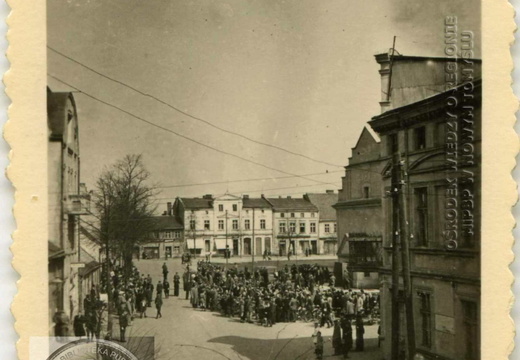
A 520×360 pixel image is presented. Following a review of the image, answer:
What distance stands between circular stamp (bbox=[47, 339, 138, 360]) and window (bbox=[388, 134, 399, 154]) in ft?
8.53

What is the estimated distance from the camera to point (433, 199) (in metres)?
4.30

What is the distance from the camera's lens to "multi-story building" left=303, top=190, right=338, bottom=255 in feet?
14.5

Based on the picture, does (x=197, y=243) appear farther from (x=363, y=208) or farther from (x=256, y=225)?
(x=363, y=208)

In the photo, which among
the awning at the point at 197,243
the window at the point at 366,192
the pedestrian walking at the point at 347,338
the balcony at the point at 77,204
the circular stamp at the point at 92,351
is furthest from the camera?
the awning at the point at 197,243

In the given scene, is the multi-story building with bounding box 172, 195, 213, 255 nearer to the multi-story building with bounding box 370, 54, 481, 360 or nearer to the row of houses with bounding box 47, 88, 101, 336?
the row of houses with bounding box 47, 88, 101, 336

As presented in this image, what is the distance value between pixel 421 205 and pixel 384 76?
1089 mm

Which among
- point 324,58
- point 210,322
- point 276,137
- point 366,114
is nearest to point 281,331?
point 210,322

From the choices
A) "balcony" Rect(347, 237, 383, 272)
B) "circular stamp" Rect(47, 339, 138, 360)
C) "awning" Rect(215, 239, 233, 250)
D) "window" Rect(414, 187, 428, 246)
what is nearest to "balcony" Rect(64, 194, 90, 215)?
"circular stamp" Rect(47, 339, 138, 360)

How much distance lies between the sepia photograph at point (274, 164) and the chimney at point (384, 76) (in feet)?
0.04

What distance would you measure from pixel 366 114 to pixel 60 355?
3011mm

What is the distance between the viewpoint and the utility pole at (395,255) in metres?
4.27

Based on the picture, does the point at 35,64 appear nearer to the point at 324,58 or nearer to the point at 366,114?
the point at 324,58

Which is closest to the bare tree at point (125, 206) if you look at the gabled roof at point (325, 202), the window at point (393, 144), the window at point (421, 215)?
the gabled roof at point (325, 202)

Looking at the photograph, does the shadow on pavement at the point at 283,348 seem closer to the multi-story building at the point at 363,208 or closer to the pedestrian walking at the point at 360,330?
the pedestrian walking at the point at 360,330
